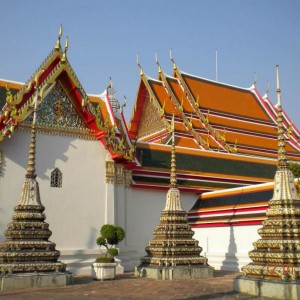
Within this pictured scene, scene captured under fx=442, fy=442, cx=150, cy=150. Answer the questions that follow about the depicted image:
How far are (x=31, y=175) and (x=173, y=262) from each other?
410cm

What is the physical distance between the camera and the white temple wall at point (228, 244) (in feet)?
43.2

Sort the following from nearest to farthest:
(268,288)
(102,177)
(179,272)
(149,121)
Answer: (268,288) → (179,272) → (102,177) → (149,121)

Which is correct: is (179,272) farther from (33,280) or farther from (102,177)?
(102,177)

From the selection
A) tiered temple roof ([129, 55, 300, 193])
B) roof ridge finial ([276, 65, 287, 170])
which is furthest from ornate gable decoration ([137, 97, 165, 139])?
roof ridge finial ([276, 65, 287, 170])

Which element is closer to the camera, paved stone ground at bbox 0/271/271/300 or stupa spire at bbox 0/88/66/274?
paved stone ground at bbox 0/271/271/300

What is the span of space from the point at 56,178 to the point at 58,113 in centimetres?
191

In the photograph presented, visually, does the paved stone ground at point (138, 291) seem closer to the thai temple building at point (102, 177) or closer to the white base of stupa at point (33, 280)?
the white base of stupa at point (33, 280)

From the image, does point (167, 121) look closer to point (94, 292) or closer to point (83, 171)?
point (83, 171)

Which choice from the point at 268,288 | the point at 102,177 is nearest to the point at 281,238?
the point at 268,288

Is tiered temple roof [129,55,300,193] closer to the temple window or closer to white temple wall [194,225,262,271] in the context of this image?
white temple wall [194,225,262,271]

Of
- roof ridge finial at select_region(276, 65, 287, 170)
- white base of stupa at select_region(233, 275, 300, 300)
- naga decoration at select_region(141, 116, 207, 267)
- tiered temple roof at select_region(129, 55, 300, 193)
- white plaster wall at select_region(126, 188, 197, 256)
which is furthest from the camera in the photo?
tiered temple roof at select_region(129, 55, 300, 193)

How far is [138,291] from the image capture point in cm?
872

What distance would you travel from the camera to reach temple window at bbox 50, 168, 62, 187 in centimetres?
1256

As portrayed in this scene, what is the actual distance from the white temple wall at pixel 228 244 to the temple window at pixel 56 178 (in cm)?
536
